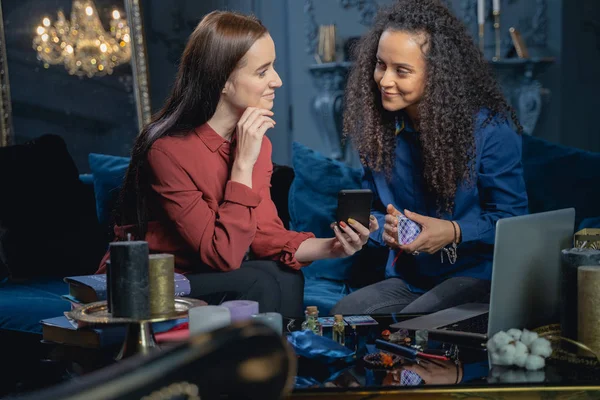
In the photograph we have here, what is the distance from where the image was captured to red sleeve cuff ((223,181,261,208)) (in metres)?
2.02

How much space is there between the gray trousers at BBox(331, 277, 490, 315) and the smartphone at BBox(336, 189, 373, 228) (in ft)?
0.91

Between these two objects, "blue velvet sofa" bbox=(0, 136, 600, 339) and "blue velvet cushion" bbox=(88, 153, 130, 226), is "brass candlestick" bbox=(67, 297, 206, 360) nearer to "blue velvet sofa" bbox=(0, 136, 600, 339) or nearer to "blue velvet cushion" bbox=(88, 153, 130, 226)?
"blue velvet sofa" bbox=(0, 136, 600, 339)

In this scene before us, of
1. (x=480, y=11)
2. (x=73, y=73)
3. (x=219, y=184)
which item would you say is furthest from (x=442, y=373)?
(x=480, y=11)

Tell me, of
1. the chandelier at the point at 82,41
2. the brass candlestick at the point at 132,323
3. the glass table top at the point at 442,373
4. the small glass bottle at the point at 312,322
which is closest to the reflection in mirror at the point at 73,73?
the chandelier at the point at 82,41

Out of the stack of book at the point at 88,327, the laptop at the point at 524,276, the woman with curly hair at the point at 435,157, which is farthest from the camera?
the woman with curly hair at the point at 435,157

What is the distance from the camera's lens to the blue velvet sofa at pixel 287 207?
2666 mm

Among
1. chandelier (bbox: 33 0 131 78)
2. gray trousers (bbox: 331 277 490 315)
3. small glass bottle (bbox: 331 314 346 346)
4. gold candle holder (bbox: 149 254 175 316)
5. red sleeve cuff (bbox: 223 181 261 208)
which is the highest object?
chandelier (bbox: 33 0 131 78)

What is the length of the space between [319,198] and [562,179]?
2.78ft

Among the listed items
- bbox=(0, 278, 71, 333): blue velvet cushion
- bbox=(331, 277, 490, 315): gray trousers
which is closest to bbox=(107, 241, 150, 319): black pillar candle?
bbox=(331, 277, 490, 315): gray trousers

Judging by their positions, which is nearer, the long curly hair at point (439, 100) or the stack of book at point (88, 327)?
the stack of book at point (88, 327)

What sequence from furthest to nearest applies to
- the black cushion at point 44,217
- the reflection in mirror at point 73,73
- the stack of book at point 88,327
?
1. the reflection in mirror at point 73,73
2. the black cushion at point 44,217
3. the stack of book at point 88,327

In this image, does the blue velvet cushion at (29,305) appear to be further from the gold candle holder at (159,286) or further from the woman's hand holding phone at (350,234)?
the gold candle holder at (159,286)

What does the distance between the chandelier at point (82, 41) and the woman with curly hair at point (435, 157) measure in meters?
2.20

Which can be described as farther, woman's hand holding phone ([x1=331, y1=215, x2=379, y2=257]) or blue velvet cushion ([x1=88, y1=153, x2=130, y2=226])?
blue velvet cushion ([x1=88, y1=153, x2=130, y2=226])
